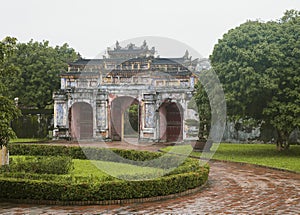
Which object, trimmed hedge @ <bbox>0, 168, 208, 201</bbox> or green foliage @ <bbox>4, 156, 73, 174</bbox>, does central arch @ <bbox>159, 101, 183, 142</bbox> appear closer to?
green foliage @ <bbox>4, 156, 73, 174</bbox>

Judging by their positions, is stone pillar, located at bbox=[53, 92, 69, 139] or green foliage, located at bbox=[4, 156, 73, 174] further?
stone pillar, located at bbox=[53, 92, 69, 139]

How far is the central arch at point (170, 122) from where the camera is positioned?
31.7 m

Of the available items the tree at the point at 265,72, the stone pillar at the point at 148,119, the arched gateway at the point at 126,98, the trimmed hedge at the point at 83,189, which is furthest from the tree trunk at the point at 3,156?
the stone pillar at the point at 148,119

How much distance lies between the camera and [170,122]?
32.6m

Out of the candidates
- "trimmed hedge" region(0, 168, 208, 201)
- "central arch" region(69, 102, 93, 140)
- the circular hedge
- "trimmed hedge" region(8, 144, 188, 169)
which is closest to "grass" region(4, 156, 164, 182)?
"trimmed hedge" region(8, 144, 188, 169)

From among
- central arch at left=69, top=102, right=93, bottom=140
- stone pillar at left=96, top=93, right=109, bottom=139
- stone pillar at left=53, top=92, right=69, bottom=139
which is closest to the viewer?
stone pillar at left=96, top=93, right=109, bottom=139

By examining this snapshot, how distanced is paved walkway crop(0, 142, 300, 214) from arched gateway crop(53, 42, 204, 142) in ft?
48.9

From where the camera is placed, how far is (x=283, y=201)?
37.3 feet

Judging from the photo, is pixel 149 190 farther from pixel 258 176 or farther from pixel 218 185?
pixel 258 176

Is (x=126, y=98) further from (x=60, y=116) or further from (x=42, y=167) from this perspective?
(x=42, y=167)

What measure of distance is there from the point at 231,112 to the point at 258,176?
7.06 m

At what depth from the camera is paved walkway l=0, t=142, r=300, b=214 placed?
1029 centimetres

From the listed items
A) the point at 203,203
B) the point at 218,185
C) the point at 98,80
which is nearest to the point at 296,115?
the point at 218,185

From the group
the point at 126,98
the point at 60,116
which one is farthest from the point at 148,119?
the point at 60,116
